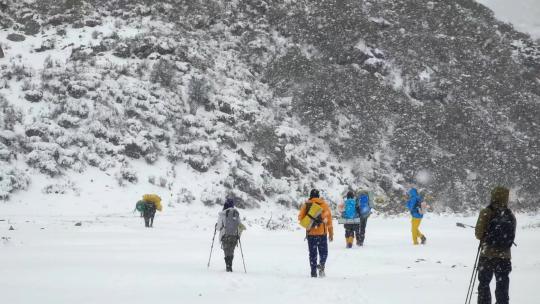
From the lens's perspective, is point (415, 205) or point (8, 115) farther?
point (8, 115)

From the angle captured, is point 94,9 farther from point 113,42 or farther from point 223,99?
point 223,99

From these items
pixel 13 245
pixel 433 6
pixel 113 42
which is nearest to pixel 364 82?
pixel 433 6

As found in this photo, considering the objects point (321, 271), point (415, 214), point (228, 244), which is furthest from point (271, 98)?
point (321, 271)

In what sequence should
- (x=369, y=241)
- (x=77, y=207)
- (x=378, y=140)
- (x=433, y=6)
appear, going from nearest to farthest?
(x=369, y=241)
(x=77, y=207)
(x=378, y=140)
(x=433, y=6)

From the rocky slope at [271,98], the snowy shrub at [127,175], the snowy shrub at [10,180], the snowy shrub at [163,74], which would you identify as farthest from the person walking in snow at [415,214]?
the snowy shrub at [163,74]

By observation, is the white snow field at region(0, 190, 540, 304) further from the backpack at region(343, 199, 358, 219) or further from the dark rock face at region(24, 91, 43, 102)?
the dark rock face at region(24, 91, 43, 102)

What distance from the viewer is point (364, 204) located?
15.0 meters

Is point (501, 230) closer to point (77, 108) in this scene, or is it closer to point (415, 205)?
point (415, 205)

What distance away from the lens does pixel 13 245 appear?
11758 millimetres

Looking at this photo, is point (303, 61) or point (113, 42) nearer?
point (113, 42)

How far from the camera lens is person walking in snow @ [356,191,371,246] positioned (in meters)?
14.6

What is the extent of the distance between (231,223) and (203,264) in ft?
4.65

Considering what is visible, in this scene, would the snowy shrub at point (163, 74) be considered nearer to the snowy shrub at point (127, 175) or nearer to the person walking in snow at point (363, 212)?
the snowy shrub at point (127, 175)

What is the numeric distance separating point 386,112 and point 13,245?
2832 cm
